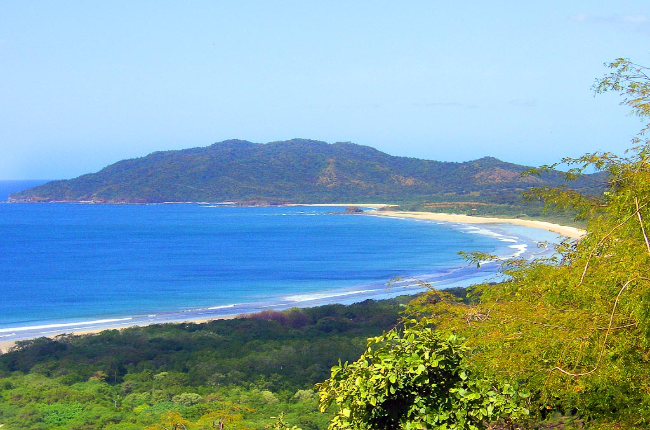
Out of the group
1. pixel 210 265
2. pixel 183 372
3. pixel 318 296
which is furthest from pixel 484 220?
pixel 183 372

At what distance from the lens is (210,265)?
2003 inches

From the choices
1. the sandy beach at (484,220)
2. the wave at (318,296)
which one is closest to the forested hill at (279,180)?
the sandy beach at (484,220)

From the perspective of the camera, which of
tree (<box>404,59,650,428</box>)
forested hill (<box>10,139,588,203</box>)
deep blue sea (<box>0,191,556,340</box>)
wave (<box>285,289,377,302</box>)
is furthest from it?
forested hill (<box>10,139,588,203</box>)

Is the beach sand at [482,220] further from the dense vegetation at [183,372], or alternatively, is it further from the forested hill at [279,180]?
the dense vegetation at [183,372]

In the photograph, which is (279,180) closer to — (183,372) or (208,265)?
(208,265)

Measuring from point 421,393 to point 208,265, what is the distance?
4685 cm

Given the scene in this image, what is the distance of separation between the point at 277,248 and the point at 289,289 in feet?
77.9

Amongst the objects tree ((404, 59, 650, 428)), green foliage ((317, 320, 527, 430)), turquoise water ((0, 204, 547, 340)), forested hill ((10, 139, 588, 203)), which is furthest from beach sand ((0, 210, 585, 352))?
green foliage ((317, 320, 527, 430))

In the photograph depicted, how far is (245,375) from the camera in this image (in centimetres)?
1634

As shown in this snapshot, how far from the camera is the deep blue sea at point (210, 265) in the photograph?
108 ft

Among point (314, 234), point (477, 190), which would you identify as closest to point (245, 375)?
point (314, 234)

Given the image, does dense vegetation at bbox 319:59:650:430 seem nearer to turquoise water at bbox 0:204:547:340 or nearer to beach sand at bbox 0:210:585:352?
turquoise water at bbox 0:204:547:340

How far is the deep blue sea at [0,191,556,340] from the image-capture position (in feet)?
108

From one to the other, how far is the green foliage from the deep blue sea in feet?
35.3
